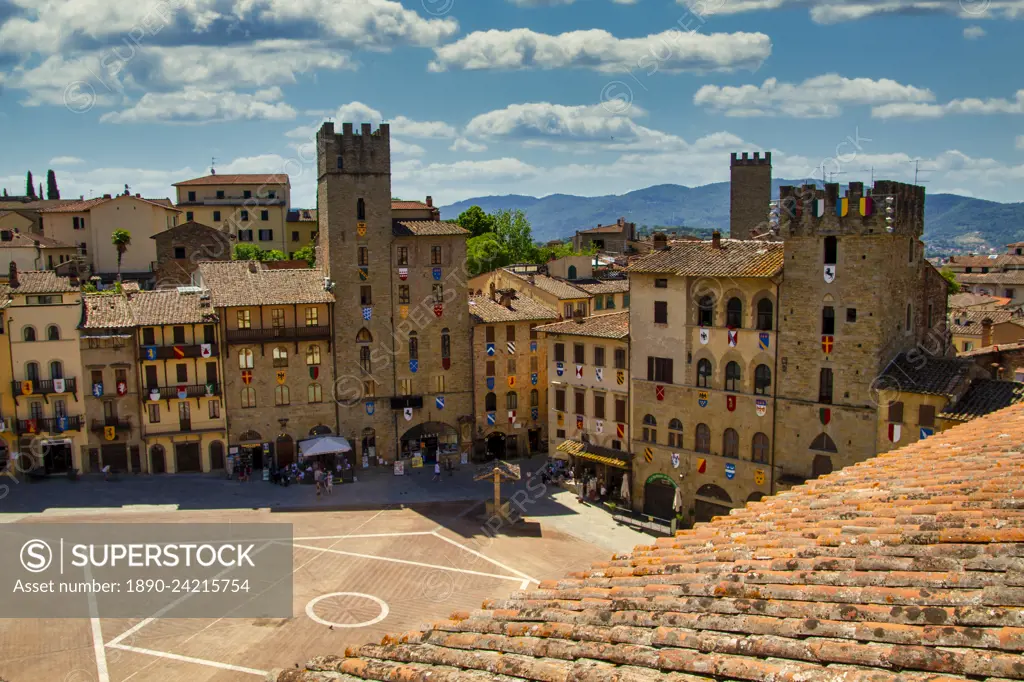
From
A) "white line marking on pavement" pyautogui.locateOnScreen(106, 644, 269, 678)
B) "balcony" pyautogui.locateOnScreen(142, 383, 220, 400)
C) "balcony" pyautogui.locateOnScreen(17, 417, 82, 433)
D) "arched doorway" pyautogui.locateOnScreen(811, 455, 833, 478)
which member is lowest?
"white line marking on pavement" pyautogui.locateOnScreen(106, 644, 269, 678)

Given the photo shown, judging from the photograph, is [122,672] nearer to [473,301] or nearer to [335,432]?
[335,432]

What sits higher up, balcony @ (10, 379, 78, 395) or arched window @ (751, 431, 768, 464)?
balcony @ (10, 379, 78, 395)

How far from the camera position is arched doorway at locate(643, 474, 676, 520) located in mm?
52969

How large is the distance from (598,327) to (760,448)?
13.6 m

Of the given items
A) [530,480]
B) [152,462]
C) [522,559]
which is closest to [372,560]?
A: [522,559]

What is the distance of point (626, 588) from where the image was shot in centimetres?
1180

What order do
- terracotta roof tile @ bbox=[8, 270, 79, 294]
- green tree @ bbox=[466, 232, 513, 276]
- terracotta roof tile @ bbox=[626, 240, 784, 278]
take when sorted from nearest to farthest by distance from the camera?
terracotta roof tile @ bbox=[626, 240, 784, 278]
terracotta roof tile @ bbox=[8, 270, 79, 294]
green tree @ bbox=[466, 232, 513, 276]

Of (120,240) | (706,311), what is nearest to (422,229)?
(706,311)

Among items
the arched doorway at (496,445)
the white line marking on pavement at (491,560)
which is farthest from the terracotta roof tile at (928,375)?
the arched doorway at (496,445)

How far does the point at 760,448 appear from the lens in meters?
48.5

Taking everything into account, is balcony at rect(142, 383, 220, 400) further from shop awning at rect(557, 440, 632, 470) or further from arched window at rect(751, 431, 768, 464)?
arched window at rect(751, 431, 768, 464)

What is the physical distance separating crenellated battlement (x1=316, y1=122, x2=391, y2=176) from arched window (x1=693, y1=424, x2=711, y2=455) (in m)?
28.7

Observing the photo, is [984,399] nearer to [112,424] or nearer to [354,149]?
[354,149]

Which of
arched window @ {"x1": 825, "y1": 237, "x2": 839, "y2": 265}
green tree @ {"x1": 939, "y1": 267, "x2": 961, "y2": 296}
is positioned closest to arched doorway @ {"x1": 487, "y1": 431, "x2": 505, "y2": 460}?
arched window @ {"x1": 825, "y1": 237, "x2": 839, "y2": 265}
